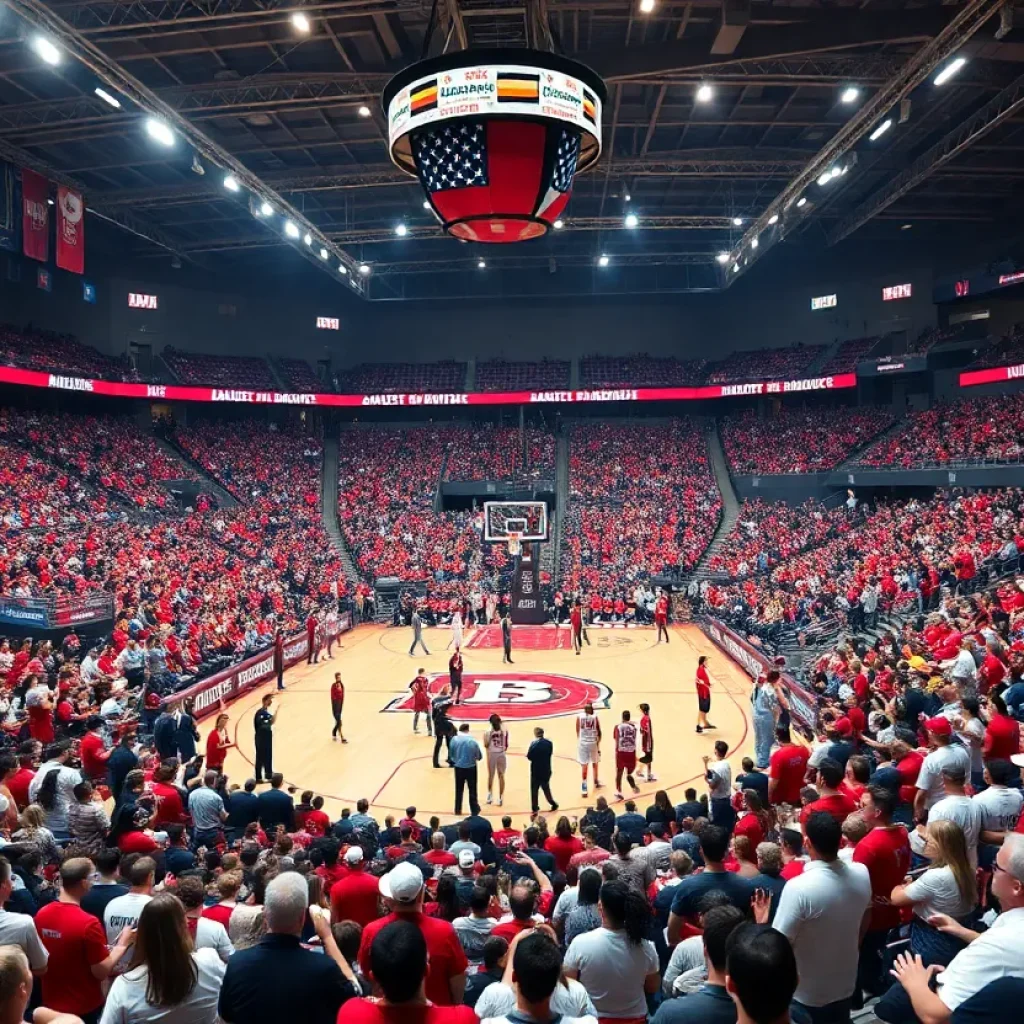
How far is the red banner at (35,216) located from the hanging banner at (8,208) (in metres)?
0.30

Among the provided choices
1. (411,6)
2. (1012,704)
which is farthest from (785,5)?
(1012,704)

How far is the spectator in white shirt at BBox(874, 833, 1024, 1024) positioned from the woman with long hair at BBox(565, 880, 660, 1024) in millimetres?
1376

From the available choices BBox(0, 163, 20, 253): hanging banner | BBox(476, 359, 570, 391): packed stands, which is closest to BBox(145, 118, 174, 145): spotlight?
BBox(0, 163, 20, 253): hanging banner

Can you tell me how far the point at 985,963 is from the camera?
2664 mm

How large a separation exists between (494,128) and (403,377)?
3360 centimetres

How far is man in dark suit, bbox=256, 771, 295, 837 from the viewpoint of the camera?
850 cm

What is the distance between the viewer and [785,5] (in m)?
17.1

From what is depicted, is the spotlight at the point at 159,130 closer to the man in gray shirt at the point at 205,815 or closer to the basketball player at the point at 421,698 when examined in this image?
the basketball player at the point at 421,698

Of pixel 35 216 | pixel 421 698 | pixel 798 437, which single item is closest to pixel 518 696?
pixel 421 698

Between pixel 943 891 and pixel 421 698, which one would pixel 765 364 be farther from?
pixel 943 891

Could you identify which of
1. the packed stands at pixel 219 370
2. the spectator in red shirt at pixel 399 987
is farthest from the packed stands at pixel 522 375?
the spectator in red shirt at pixel 399 987

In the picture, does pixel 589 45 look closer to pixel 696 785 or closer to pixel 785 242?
pixel 696 785

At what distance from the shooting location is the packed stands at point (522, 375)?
40094 millimetres

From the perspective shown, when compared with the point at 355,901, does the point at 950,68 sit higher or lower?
higher
